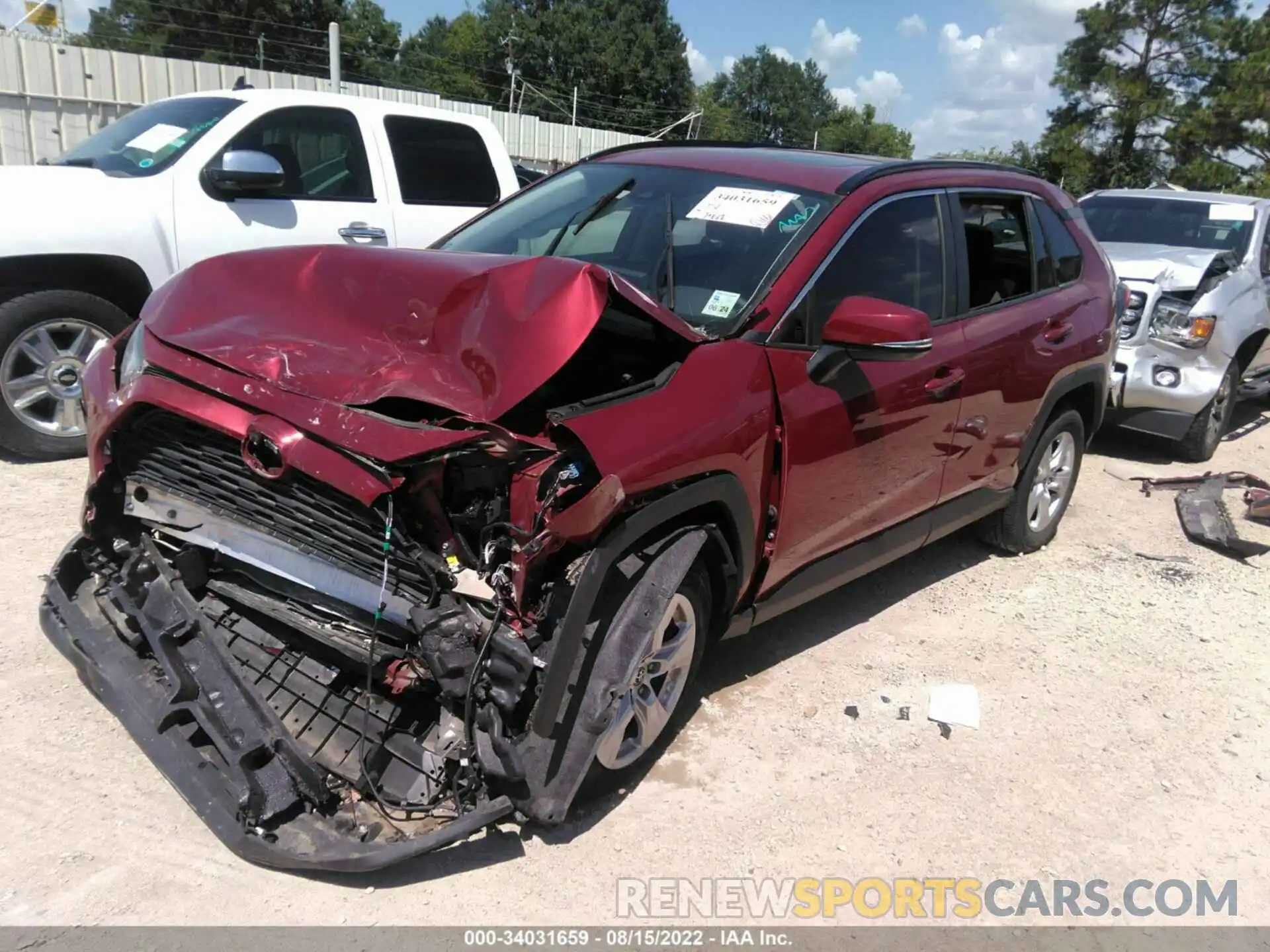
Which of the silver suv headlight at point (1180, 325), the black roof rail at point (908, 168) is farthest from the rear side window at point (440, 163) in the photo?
the silver suv headlight at point (1180, 325)

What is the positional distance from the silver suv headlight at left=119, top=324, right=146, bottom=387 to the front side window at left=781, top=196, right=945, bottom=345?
202 cm

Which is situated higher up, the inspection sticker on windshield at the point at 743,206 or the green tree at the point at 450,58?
the green tree at the point at 450,58

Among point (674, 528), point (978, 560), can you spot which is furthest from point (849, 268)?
point (978, 560)

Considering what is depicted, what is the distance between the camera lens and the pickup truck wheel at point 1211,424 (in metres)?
7.28

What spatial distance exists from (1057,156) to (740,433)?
34.4 m

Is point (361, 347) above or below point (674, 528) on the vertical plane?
above

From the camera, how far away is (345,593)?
257cm

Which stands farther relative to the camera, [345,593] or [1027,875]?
[1027,875]

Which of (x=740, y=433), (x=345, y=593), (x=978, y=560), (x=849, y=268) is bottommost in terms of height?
(x=978, y=560)

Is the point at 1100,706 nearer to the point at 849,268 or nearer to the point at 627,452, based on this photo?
the point at 849,268

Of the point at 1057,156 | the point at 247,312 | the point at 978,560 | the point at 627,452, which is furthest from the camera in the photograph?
the point at 1057,156

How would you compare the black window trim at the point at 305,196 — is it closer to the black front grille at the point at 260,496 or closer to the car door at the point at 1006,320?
the black front grille at the point at 260,496

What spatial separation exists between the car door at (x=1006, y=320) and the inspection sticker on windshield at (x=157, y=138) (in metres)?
4.44

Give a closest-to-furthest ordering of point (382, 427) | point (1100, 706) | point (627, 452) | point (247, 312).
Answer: point (382, 427), point (627, 452), point (247, 312), point (1100, 706)
